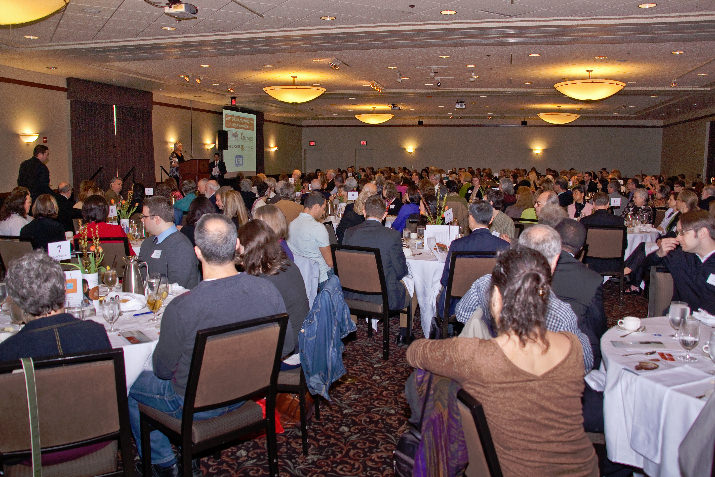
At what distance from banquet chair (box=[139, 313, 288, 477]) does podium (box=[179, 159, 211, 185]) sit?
47.1ft

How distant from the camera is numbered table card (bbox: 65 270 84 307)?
3.31 metres

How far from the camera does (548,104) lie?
18422mm

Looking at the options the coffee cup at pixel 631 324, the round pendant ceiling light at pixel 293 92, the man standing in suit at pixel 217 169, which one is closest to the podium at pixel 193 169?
the man standing in suit at pixel 217 169

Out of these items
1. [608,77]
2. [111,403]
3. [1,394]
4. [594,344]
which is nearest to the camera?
[1,394]

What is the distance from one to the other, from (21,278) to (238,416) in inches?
44.0

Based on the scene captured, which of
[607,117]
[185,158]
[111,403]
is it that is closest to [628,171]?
[607,117]

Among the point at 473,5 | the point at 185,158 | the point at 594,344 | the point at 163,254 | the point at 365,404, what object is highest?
the point at 473,5

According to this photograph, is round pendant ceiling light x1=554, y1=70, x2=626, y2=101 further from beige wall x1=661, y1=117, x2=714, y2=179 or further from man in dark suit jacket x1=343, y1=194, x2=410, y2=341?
beige wall x1=661, y1=117, x2=714, y2=179

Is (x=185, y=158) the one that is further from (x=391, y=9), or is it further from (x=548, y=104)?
(x=391, y=9)

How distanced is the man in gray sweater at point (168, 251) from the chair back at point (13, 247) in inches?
58.4

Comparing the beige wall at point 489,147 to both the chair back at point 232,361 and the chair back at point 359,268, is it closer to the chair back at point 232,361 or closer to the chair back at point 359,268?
the chair back at point 359,268

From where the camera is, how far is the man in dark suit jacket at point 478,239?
15.5ft

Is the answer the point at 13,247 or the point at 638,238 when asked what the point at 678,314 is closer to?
the point at 13,247

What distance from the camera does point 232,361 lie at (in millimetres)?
2650
